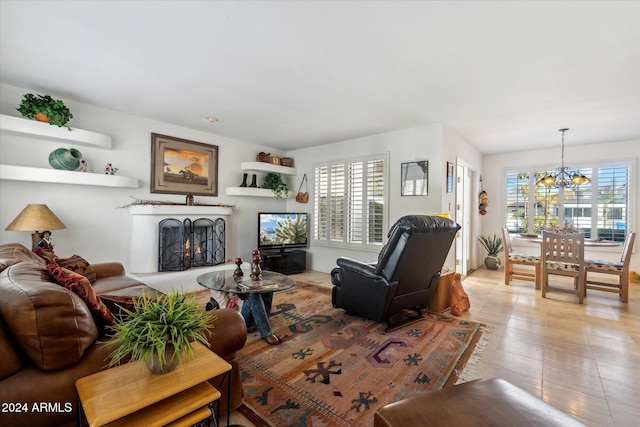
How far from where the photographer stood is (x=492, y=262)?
5.86 metres

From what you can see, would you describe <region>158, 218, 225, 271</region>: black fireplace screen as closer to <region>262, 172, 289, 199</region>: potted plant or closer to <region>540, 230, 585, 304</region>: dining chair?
<region>262, 172, 289, 199</region>: potted plant

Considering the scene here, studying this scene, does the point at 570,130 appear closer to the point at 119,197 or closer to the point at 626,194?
the point at 626,194

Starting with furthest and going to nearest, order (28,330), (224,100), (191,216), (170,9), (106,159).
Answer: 1. (191,216)
2. (106,159)
3. (224,100)
4. (170,9)
5. (28,330)

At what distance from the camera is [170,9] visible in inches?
Answer: 73.0

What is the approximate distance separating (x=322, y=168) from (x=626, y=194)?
5456mm

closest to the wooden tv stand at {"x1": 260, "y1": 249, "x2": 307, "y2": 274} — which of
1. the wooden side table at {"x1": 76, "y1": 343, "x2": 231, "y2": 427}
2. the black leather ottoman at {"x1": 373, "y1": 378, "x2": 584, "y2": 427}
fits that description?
the wooden side table at {"x1": 76, "y1": 343, "x2": 231, "y2": 427}

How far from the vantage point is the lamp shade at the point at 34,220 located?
110 inches

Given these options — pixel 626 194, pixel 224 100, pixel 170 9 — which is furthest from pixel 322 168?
pixel 626 194

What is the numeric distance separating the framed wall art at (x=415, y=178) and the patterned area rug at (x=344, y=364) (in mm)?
1803

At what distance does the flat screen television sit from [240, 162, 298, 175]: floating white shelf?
838 mm

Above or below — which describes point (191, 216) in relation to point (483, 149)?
below

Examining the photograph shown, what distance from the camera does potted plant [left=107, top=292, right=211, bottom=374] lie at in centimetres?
106

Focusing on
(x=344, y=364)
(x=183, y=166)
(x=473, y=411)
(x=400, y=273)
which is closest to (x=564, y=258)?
(x=400, y=273)

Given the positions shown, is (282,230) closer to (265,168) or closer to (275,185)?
(275,185)
